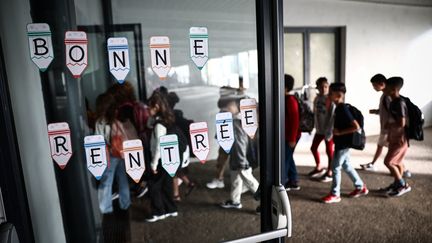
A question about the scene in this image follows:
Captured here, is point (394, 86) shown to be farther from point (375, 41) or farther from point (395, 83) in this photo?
point (375, 41)

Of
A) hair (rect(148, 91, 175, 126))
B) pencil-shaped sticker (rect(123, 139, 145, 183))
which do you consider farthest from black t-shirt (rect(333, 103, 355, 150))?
pencil-shaped sticker (rect(123, 139, 145, 183))

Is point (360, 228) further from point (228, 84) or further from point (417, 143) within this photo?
point (417, 143)

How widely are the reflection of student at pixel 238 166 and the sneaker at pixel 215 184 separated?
0.29 feet

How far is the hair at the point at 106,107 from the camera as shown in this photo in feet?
5.16

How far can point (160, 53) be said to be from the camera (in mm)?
1396

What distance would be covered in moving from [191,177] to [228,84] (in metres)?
0.57

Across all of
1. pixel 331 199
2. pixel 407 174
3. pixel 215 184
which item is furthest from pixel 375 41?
pixel 215 184

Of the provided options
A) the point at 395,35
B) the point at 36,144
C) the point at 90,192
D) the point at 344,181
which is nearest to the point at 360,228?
the point at 344,181

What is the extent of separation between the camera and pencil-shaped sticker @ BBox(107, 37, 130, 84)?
134 cm

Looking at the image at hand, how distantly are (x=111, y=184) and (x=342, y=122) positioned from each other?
8.56 ft

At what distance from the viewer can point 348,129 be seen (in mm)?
3408

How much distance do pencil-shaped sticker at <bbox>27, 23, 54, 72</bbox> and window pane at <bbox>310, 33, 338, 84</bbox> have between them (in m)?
5.19

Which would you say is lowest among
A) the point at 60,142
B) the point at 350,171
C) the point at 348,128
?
the point at 350,171

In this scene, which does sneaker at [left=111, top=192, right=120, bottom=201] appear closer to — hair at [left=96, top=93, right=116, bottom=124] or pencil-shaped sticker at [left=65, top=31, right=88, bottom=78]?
hair at [left=96, top=93, right=116, bottom=124]
